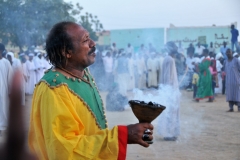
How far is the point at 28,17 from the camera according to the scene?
16.2m

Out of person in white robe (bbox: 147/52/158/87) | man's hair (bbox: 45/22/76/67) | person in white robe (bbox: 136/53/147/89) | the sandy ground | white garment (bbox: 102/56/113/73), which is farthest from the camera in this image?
person in white robe (bbox: 136/53/147/89)

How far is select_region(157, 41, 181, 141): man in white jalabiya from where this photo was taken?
299 inches

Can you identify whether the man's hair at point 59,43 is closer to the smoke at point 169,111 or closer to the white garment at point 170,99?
the smoke at point 169,111

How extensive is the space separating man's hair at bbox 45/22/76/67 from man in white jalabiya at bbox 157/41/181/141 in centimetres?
497

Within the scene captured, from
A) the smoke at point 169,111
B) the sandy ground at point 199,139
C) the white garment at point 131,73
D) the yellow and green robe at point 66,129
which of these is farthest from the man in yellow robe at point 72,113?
the white garment at point 131,73

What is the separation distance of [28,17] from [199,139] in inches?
400

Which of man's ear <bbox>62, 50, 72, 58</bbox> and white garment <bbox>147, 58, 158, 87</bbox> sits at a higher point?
man's ear <bbox>62, 50, 72, 58</bbox>

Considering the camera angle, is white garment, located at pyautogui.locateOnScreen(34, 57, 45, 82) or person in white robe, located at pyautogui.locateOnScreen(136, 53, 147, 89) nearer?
white garment, located at pyautogui.locateOnScreen(34, 57, 45, 82)

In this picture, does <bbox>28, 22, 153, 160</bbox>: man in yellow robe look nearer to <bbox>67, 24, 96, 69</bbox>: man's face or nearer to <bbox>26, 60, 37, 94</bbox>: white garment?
<bbox>67, 24, 96, 69</bbox>: man's face

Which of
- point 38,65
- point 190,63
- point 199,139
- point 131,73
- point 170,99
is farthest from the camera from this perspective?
point 131,73

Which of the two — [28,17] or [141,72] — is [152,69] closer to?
[141,72]

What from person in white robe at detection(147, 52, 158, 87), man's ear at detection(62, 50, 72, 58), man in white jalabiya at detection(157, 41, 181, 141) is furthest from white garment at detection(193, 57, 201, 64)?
man's ear at detection(62, 50, 72, 58)

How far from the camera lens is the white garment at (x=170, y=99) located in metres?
7.58

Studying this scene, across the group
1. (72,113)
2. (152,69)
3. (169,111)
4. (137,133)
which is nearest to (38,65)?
(152,69)
